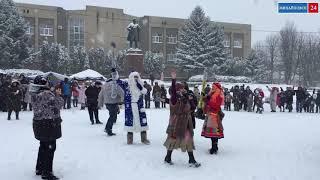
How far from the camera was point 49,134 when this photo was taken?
7.66 meters

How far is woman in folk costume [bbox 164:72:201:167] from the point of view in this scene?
8945 mm

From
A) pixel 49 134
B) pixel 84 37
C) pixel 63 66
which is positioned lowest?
pixel 49 134

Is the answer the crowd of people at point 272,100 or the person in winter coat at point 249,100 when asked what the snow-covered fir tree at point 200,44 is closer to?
the crowd of people at point 272,100

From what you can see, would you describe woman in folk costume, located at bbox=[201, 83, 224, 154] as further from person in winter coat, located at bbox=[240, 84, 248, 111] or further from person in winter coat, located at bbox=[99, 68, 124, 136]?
person in winter coat, located at bbox=[240, 84, 248, 111]

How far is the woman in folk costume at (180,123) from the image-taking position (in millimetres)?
8945

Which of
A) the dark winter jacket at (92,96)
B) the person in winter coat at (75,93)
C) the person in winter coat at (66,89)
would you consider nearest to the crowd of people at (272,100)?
the person in winter coat at (75,93)

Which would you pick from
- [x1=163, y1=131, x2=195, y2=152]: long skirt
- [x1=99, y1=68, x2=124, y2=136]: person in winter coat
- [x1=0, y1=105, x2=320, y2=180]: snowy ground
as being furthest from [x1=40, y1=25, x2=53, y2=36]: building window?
[x1=163, y1=131, x2=195, y2=152]: long skirt

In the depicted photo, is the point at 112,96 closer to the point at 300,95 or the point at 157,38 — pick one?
the point at 300,95

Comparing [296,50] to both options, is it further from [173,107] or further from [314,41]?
[173,107]

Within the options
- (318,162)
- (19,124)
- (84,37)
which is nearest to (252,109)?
(19,124)

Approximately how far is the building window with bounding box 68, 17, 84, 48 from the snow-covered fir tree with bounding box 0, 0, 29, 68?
69.1 feet

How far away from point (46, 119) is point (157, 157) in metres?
3.09

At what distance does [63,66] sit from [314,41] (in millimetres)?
44493

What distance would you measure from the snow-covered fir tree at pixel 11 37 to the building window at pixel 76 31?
2106 centimetres
